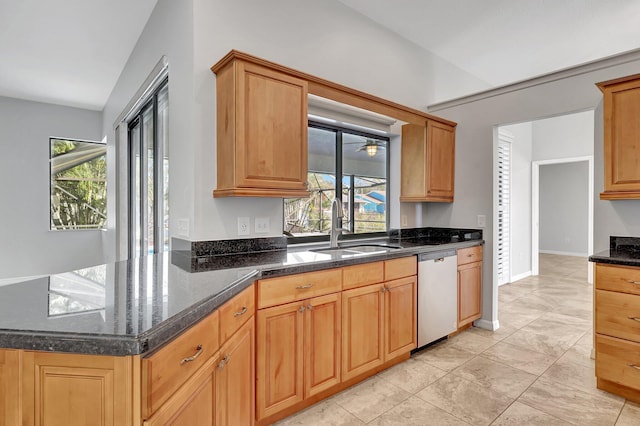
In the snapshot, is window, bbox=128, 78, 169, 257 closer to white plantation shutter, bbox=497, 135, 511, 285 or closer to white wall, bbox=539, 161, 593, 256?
white plantation shutter, bbox=497, 135, 511, 285

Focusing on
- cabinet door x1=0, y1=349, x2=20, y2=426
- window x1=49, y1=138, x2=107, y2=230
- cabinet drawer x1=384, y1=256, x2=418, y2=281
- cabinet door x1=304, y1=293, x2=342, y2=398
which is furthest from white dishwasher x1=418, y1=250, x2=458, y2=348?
window x1=49, y1=138, x2=107, y2=230

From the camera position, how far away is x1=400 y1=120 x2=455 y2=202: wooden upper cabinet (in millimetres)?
3432

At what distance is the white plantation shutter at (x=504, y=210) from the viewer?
518 centimetres

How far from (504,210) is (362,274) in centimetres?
393

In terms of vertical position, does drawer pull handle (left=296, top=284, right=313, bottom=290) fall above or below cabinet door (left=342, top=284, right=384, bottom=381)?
above

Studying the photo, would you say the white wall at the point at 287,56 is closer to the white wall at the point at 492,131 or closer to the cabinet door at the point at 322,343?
the white wall at the point at 492,131

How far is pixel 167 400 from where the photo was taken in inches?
38.4

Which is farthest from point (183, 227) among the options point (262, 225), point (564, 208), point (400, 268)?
point (564, 208)

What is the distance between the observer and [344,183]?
3.44m

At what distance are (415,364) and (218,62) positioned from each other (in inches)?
105

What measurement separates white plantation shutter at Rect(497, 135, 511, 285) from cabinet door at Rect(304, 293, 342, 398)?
4.04 metres

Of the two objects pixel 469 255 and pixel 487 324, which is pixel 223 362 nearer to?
pixel 469 255

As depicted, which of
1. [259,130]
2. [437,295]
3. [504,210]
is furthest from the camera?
[504,210]

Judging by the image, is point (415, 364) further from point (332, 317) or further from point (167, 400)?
point (167, 400)
